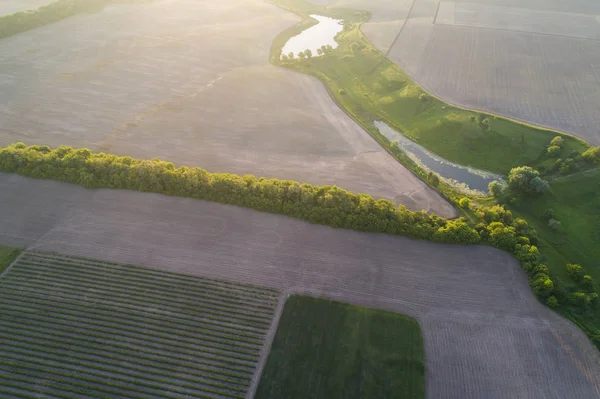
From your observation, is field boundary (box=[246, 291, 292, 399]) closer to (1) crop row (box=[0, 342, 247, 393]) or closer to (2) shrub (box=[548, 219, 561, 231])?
(1) crop row (box=[0, 342, 247, 393])

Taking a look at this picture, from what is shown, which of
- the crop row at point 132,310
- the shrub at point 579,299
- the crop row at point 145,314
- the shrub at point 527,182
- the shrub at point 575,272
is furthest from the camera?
the shrub at point 527,182

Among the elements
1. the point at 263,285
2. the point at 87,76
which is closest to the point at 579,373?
the point at 263,285

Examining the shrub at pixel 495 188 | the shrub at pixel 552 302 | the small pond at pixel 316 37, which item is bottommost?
the shrub at pixel 552 302

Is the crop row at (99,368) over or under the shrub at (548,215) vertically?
under

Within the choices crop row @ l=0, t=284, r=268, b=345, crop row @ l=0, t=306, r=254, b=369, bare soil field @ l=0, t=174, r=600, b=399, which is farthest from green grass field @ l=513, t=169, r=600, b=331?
crop row @ l=0, t=306, r=254, b=369

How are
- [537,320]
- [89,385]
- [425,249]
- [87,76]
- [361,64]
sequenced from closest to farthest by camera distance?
[89,385]
[537,320]
[425,249]
[87,76]
[361,64]

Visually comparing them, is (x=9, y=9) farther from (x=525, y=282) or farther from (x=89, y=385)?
(x=525, y=282)

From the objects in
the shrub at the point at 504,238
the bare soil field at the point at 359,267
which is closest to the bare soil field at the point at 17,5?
the bare soil field at the point at 359,267

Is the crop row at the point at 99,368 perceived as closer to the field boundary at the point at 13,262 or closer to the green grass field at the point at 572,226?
the field boundary at the point at 13,262
